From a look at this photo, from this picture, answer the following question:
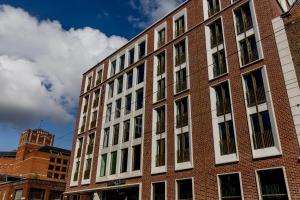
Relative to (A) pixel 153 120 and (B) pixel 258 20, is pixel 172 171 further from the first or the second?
(B) pixel 258 20

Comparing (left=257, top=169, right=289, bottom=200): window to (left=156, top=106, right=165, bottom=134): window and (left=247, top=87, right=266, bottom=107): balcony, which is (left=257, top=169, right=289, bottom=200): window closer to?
(left=247, top=87, right=266, bottom=107): balcony

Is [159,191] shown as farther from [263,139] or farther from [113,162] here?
[263,139]

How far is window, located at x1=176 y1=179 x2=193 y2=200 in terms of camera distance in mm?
20886

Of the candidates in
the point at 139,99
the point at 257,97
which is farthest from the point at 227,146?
the point at 139,99

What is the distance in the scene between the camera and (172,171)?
22.6 metres

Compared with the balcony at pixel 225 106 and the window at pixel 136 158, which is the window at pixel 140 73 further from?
the balcony at pixel 225 106

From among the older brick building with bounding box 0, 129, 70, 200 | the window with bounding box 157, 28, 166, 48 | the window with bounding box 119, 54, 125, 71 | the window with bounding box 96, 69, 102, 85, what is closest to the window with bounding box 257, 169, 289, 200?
the window with bounding box 157, 28, 166, 48

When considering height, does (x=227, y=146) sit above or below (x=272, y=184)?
above

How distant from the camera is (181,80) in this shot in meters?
25.8

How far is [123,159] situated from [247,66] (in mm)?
14854

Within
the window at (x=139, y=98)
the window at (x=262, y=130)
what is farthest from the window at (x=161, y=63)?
the window at (x=262, y=130)

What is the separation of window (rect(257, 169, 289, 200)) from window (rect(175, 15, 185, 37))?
16.0 m

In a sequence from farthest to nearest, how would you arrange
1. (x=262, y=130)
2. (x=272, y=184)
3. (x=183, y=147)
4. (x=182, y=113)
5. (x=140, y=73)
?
(x=140, y=73)
(x=182, y=113)
(x=183, y=147)
(x=262, y=130)
(x=272, y=184)

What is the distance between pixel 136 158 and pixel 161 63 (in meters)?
9.77
